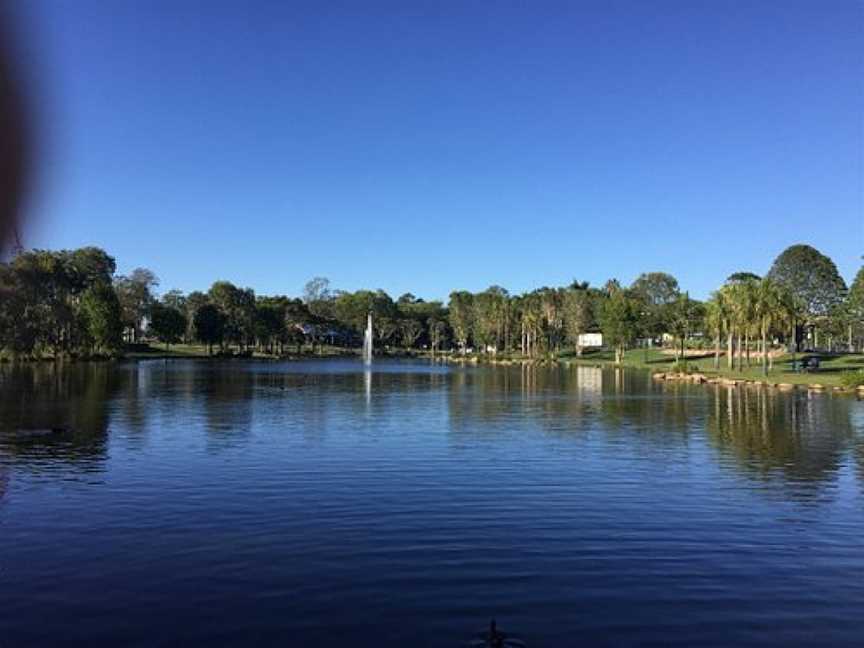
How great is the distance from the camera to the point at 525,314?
178125 mm

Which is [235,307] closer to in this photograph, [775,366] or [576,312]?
[576,312]

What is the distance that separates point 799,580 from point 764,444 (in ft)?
67.7

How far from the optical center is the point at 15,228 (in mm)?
17906

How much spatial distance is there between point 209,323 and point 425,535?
16461 cm

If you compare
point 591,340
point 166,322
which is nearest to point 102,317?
point 166,322

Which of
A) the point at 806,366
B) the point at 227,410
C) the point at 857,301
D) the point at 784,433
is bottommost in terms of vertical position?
the point at 784,433

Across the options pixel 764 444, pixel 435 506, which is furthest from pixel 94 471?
pixel 764 444

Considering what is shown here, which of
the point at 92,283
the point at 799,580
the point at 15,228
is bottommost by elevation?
the point at 799,580

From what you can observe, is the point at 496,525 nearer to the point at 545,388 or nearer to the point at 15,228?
the point at 15,228

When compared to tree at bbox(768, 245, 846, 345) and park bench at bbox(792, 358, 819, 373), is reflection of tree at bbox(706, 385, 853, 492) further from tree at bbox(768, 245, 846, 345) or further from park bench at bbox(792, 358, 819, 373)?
tree at bbox(768, 245, 846, 345)

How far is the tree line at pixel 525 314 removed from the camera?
101 m

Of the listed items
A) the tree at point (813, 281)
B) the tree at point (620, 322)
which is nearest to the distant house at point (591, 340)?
the tree at point (620, 322)

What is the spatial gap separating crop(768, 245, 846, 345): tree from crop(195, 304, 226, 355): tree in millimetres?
118125

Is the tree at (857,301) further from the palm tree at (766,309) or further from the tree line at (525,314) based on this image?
the palm tree at (766,309)
